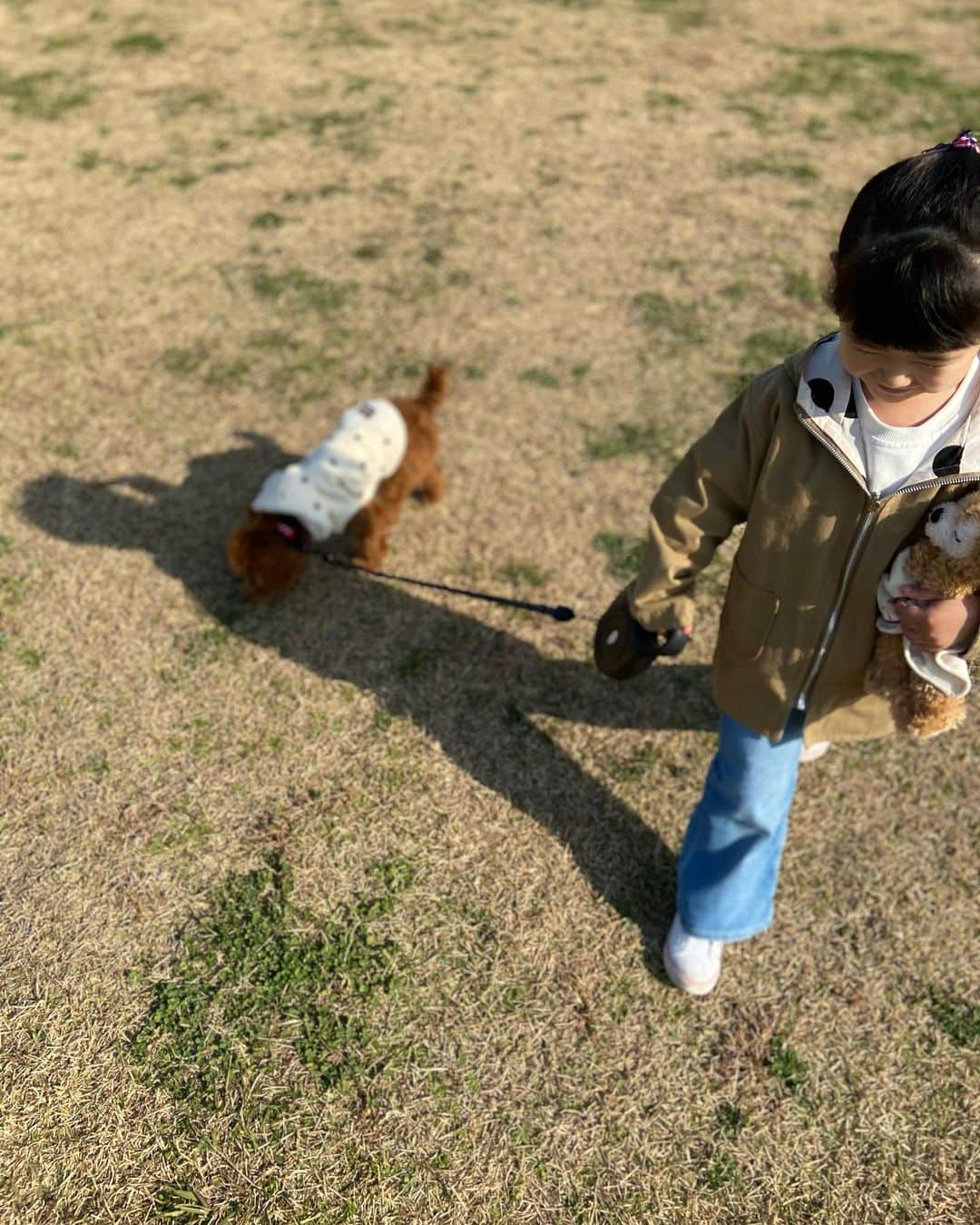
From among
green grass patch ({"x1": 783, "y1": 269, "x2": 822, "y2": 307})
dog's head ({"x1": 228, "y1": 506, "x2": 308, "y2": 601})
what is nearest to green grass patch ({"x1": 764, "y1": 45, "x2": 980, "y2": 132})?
green grass patch ({"x1": 783, "y1": 269, "x2": 822, "y2": 307})

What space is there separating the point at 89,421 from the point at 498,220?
2.74 metres

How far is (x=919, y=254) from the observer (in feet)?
4.46

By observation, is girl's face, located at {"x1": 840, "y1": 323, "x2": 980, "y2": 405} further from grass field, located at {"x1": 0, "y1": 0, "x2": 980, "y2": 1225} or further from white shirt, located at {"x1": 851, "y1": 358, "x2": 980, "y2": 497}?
grass field, located at {"x1": 0, "y1": 0, "x2": 980, "y2": 1225}

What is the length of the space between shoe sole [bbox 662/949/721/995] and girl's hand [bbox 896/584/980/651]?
107 centimetres

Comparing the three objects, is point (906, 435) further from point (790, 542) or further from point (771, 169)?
point (771, 169)

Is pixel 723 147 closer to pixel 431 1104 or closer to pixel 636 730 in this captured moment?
pixel 636 730

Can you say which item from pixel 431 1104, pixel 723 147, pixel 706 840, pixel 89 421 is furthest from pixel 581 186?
pixel 431 1104

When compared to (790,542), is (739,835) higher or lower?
lower

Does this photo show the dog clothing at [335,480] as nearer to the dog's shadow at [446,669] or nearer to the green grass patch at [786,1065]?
the dog's shadow at [446,669]

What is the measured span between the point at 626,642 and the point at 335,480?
1.36m

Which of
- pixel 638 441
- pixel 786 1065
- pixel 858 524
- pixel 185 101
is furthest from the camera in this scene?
pixel 185 101

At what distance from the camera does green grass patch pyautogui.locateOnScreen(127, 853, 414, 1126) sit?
2.17m

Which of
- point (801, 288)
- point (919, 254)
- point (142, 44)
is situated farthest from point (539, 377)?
point (142, 44)

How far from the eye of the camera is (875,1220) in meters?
2.03
